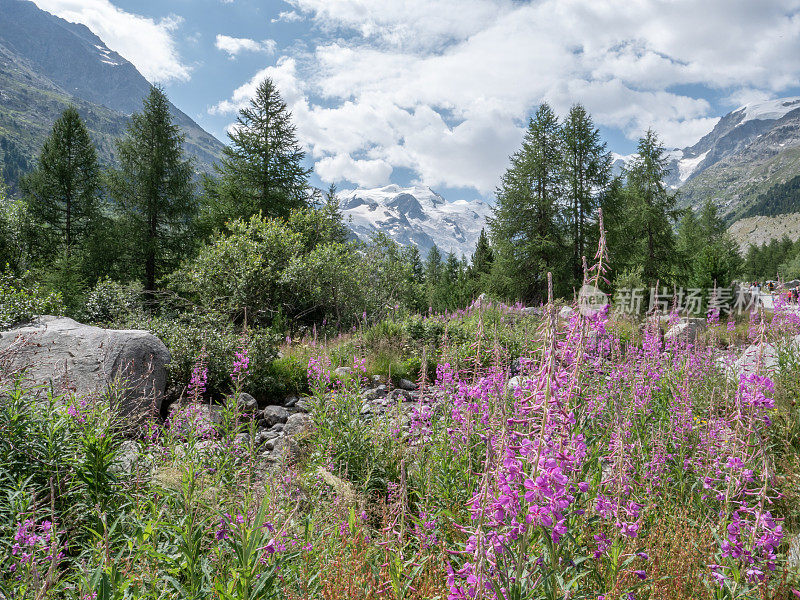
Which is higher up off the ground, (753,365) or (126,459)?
(753,365)

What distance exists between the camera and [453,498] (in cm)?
337

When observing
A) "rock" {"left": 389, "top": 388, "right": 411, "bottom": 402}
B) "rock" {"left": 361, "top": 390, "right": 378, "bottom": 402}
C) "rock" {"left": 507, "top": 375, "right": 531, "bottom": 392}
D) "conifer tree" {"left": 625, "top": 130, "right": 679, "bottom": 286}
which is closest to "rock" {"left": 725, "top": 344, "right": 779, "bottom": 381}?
"rock" {"left": 507, "top": 375, "right": 531, "bottom": 392}

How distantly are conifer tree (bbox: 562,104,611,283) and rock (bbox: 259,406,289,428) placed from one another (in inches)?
824

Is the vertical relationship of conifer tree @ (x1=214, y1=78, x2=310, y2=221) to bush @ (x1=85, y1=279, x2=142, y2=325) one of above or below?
above

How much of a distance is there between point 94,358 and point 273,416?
9.36ft

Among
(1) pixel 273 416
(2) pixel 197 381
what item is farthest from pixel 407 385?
(2) pixel 197 381

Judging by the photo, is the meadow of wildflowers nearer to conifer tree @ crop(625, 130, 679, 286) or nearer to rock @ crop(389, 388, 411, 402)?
rock @ crop(389, 388, 411, 402)

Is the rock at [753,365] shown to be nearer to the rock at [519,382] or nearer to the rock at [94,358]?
the rock at [519,382]

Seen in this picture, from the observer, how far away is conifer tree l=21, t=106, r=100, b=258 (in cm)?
2456

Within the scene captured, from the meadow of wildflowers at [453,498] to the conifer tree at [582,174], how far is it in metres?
20.0

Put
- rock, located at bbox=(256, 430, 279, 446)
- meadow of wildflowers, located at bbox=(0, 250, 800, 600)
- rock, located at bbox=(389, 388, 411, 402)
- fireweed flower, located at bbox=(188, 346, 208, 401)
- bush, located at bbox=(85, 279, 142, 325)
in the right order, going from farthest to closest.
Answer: bush, located at bbox=(85, 279, 142, 325) → rock, located at bbox=(389, 388, 411, 402) → rock, located at bbox=(256, 430, 279, 446) → fireweed flower, located at bbox=(188, 346, 208, 401) → meadow of wildflowers, located at bbox=(0, 250, 800, 600)

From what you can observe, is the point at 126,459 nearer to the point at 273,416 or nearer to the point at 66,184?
the point at 273,416

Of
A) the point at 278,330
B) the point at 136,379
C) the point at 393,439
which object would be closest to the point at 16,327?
the point at 136,379

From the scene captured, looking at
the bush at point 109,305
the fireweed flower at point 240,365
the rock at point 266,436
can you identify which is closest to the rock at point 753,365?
the fireweed flower at point 240,365
